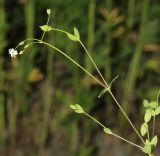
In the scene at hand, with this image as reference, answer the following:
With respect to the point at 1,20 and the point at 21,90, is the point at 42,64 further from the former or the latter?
the point at 1,20

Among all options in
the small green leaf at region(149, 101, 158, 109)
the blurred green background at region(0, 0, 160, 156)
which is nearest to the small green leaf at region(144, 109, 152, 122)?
the small green leaf at region(149, 101, 158, 109)

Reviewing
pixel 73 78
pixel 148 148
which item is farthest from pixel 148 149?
pixel 73 78

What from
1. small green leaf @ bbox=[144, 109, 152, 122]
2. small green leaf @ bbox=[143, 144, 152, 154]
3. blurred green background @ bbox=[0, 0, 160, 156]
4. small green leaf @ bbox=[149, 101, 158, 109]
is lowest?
small green leaf @ bbox=[143, 144, 152, 154]

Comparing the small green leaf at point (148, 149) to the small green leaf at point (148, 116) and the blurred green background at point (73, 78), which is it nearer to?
the small green leaf at point (148, 116)

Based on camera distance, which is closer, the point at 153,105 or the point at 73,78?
the point at 153,105

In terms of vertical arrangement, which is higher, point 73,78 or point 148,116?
point 73,78

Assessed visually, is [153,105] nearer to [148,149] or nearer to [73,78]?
[148,149]

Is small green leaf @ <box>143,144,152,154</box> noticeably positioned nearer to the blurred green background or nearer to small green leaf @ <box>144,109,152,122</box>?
small green leaf @ <box>144,109,152,122</box>

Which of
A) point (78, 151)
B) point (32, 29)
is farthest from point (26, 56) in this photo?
point (78, 151)
